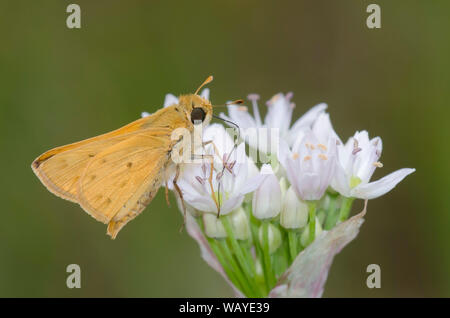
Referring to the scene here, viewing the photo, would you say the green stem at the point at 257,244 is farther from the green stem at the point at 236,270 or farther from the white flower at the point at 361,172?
the white flower at the point at 361,172

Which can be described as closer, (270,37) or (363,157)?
(363,157)

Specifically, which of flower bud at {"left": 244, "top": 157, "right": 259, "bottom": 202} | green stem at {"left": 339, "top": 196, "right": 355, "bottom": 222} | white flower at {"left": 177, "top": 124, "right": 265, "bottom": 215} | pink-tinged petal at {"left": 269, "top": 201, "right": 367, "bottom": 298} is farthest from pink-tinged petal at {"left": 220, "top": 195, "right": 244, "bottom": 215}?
green stem at {"left": 339, "top": 196, "right": 355, "bottom": 222}

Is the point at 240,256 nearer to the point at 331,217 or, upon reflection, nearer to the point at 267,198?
the point at 267,198

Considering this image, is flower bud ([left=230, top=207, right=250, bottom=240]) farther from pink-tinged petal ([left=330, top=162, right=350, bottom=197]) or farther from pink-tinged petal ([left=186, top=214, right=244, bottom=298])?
pink-tinged petal ([left=330, top=162, right=350, bottom=197])

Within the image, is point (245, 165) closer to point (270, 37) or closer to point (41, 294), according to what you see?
point (41, 294)
